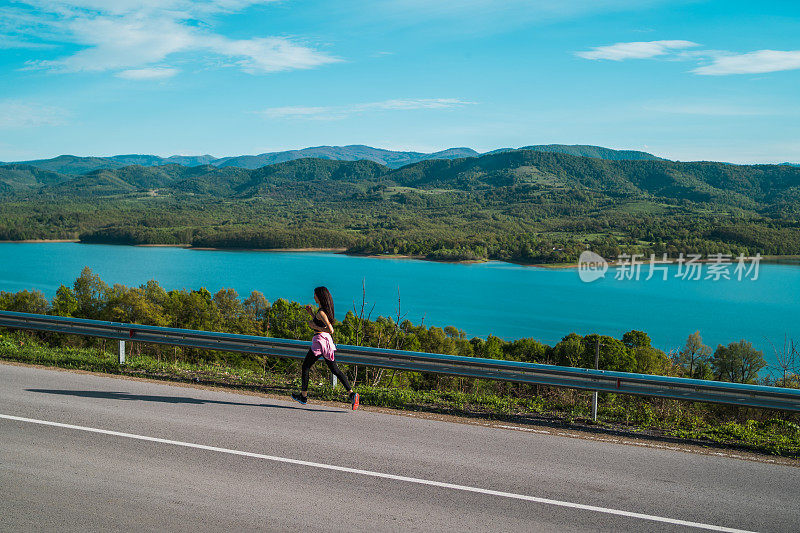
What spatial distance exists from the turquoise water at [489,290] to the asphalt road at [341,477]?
47699 millimetres

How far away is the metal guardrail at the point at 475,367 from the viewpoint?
22.5 ft

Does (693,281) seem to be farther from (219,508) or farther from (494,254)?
(219,508)

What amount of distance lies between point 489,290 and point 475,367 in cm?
8617

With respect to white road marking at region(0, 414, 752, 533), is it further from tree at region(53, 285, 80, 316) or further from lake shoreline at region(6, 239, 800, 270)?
lake shoreline at region(6, 239, 800, 270)

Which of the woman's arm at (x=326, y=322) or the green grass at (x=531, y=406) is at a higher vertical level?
the woman's arm at (x=326, y=322)

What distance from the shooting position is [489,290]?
9344 cm

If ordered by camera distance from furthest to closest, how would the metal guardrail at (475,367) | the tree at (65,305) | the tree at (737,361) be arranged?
the tree at (65,305) → the tree at (737,361) → the metal guardrail at (475,367)

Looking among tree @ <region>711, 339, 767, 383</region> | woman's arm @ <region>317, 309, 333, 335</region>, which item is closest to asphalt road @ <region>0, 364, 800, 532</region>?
woman's arm @ <region>317, 309, 333, 335</region>

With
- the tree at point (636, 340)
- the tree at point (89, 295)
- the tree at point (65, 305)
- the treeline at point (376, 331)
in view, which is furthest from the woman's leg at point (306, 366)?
the tree at point (89, 295)

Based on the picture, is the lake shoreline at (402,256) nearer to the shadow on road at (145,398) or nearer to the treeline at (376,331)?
the treeline at (376,331)

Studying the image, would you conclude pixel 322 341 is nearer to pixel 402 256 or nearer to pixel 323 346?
pixel 323 346

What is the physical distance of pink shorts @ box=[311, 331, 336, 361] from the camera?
25.6 feet

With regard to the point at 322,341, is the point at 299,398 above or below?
below

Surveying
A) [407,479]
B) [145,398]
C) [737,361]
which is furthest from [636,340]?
[407,479]
